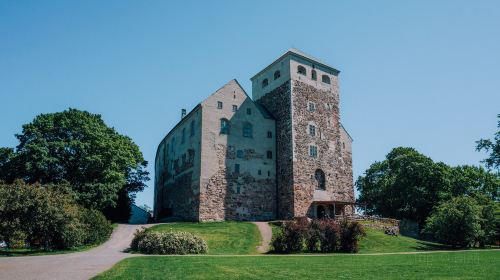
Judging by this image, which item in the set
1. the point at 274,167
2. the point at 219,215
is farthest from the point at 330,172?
the point at 219,215

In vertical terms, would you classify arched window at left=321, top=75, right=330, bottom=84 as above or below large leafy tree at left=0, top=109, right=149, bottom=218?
above

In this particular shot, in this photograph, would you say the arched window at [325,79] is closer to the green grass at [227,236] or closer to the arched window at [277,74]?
the arched window at [277,74]

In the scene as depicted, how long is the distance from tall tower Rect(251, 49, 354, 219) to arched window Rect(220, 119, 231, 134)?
5978 millimetres

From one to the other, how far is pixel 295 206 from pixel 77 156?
71.2ft

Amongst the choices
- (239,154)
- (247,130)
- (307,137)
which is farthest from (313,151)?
(239,154)

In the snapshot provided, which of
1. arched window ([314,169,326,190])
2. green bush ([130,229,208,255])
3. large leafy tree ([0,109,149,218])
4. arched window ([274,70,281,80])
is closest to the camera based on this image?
green bush ([130,229,208,255])

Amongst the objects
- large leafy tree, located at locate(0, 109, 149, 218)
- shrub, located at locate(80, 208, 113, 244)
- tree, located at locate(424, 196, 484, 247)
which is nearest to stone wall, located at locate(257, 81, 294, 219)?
tree, located at locate(424, 196, 484, 247)

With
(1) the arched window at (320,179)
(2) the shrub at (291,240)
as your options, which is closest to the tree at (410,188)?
(1) the arched window at (320,179)

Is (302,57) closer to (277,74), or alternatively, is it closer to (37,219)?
(277,74)

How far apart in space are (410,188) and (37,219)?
42.0 m

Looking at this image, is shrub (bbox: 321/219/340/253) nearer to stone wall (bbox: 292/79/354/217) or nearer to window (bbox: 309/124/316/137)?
stone wall (bbox: 292/79/354/217)

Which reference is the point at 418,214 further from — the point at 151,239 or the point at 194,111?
the point at 151,239

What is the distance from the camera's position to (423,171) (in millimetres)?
50438

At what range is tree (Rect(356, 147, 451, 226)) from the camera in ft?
163
